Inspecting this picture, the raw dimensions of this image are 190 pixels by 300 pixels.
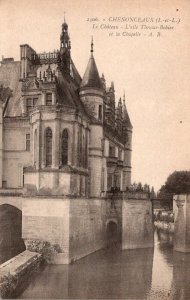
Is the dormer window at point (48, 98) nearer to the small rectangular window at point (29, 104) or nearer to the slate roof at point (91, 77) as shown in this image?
the small rectangular window at point (29, 104)

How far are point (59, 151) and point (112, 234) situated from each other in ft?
28.9

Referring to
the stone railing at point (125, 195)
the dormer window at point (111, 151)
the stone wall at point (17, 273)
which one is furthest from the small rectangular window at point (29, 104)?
the stone wall at point (17, 273)

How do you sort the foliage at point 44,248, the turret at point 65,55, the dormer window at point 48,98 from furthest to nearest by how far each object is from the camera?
the turret at point 65,55 < the dormer window at point 48,98 < the foliage at point 44,248

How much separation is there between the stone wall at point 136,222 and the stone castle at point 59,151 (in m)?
0.45

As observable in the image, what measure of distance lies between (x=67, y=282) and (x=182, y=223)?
11.0 metres

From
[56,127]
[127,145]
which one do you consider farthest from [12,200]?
[127,145]

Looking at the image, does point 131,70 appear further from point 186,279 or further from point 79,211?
point 186,279

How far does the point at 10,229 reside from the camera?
2269 centimetres

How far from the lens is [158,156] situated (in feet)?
64.5

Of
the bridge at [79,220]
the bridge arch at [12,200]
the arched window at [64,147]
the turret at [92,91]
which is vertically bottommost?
the bridge at [79,220]

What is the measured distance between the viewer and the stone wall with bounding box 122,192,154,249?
24.8 metres

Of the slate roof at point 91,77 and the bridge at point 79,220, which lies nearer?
the bridge at point 79,220

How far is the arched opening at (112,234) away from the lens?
85.0 ft

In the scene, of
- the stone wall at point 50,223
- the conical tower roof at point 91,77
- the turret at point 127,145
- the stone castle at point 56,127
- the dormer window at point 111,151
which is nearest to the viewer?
the stone wall at point 50,223
